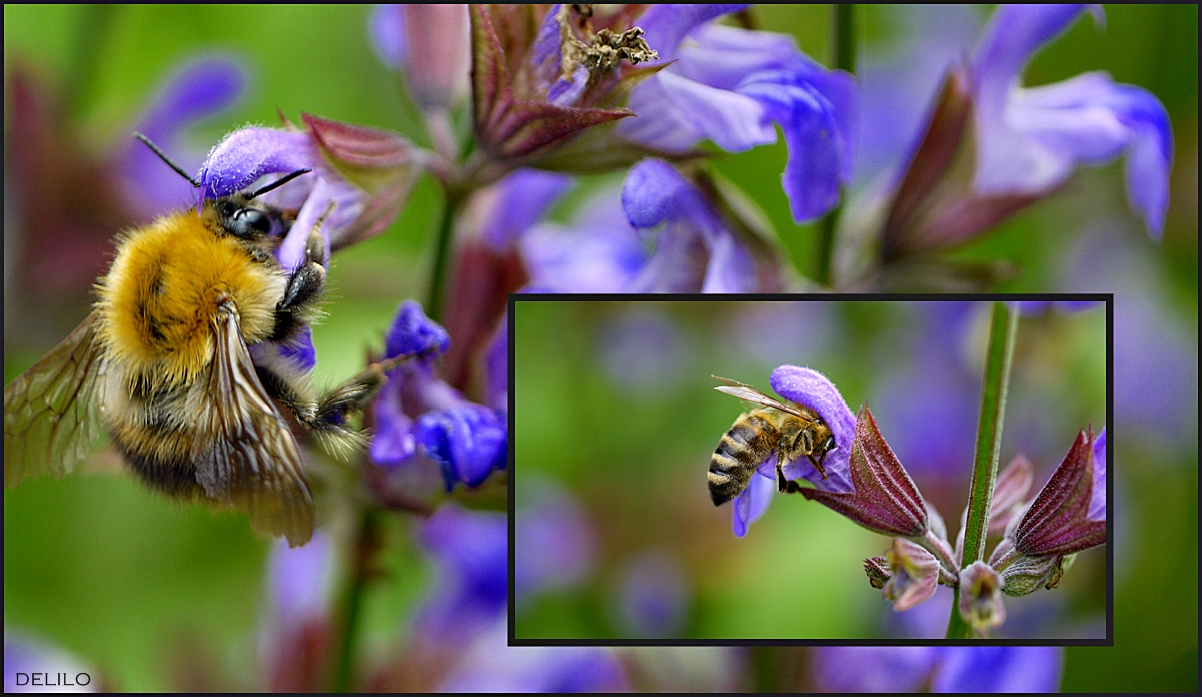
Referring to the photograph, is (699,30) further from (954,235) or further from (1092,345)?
(1092,345)

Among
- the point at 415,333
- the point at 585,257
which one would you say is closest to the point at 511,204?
the point at 585,257

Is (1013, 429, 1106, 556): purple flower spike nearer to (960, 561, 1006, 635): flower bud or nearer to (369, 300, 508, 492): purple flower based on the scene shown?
(960, 561, 1006, 635): flower bud

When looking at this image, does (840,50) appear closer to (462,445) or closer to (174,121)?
(462,445)

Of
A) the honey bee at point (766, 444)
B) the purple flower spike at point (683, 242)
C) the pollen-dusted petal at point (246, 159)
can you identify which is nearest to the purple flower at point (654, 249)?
the purple flower spike at point (683, 242)

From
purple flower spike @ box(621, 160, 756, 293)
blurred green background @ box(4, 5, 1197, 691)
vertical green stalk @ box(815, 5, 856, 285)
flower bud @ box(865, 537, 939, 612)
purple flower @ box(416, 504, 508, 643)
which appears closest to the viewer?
flower bud @ box(865, 537, 939, 612)

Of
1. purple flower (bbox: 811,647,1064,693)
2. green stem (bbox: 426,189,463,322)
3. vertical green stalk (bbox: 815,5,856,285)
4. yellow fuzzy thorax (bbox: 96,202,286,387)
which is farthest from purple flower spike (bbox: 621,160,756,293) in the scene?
purple flower (bbox: 811,647,1064,693)

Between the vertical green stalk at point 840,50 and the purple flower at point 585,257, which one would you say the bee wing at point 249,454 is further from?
the vertical green stalk at point 840,50
